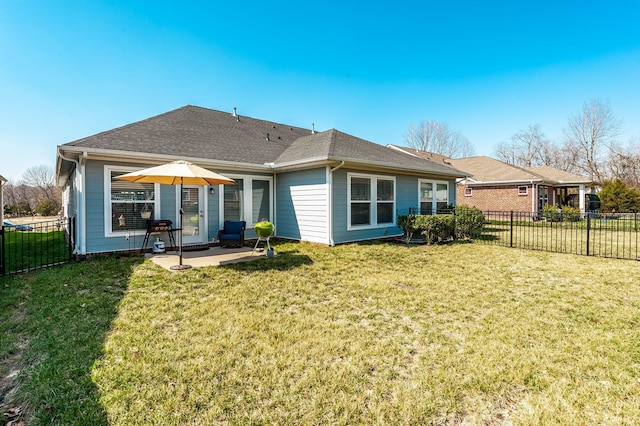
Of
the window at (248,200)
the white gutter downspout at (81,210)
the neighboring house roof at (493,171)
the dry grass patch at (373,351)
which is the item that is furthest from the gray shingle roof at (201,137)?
the neighboring house roof at (493,171)

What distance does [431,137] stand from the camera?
1339 inches

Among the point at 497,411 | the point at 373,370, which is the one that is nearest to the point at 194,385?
the point at 373,370

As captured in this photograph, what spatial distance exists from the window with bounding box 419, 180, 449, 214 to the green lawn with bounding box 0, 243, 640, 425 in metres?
6.53

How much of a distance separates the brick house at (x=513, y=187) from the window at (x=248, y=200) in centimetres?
1279

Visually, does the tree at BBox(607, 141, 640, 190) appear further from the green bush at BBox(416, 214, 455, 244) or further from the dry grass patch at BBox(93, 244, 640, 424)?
the dry grass patch at BBox(93, 244, 640, 424)

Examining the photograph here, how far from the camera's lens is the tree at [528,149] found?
123 ft

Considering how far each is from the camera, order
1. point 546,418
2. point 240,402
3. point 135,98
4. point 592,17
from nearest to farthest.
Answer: point 546,418 < point 240,402 < point 592,17 < point 135,98

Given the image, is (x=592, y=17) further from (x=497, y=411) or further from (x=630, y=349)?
(x=497, y=411)

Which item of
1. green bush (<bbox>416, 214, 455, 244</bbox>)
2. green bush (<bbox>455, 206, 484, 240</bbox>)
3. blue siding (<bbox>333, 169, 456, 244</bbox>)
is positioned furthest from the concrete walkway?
green bush (<bbox>455, 206, 484, 240</bbox>)

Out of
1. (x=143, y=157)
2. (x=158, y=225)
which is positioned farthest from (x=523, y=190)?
(x=143, y=157)

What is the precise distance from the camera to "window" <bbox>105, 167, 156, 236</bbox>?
746 centimetres

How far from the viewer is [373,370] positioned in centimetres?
267

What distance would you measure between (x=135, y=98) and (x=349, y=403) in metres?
14.7

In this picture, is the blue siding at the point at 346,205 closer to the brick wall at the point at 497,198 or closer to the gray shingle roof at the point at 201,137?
the gray shingle roof at the point at 201,137
